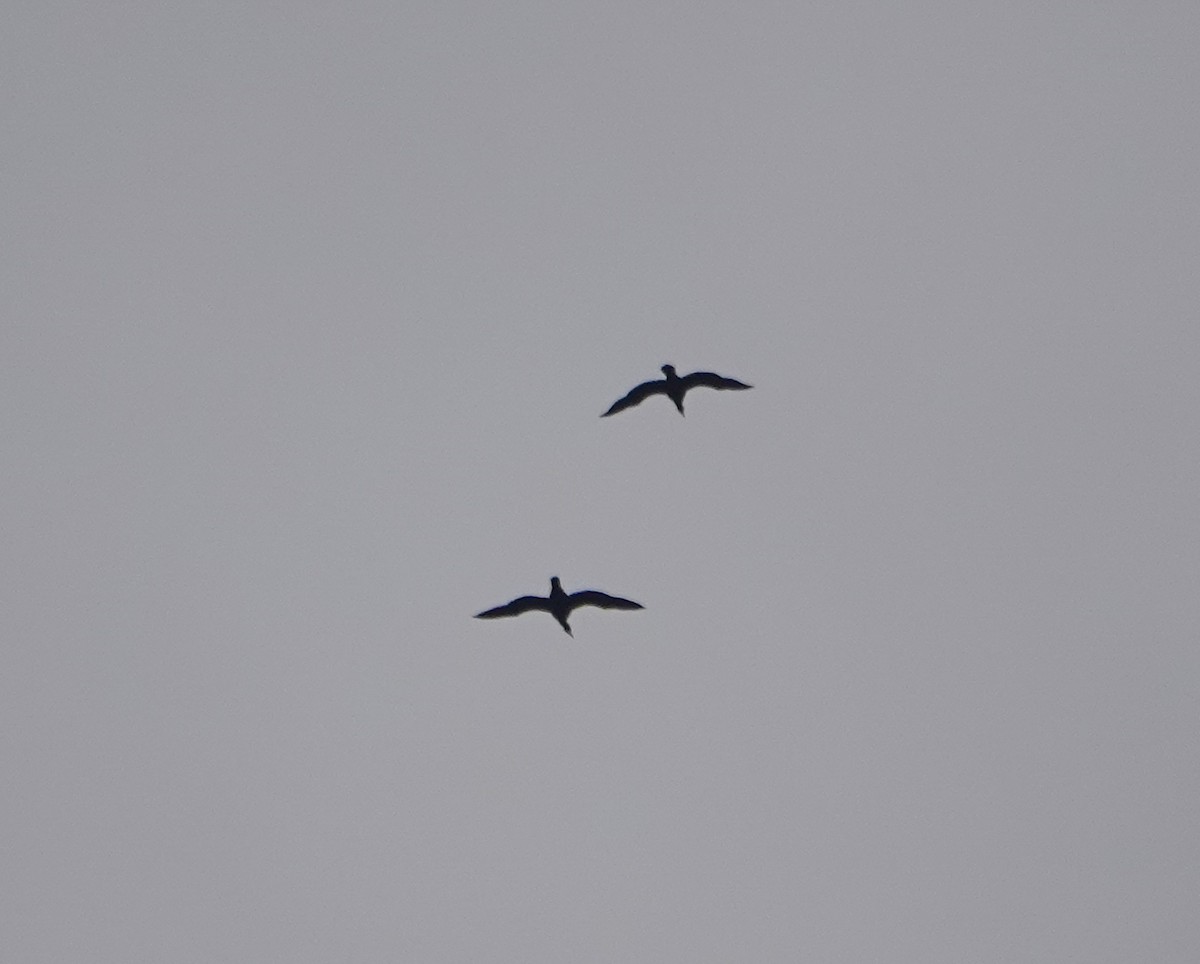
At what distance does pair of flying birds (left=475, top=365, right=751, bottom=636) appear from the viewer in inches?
1339

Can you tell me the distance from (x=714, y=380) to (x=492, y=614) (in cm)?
835

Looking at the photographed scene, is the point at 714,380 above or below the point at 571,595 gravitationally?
above

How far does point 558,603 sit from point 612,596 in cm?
145

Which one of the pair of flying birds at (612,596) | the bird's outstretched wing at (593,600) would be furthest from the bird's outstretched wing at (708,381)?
the bird's outstretched wing at (593,600)

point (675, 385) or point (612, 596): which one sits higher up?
point (675, 385)

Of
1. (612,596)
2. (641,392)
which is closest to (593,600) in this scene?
(612,596)

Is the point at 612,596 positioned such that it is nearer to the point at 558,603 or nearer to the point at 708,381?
the point at 558,603

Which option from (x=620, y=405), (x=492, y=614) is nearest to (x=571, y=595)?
(x=492, y=614)

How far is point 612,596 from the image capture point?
34.6 metres

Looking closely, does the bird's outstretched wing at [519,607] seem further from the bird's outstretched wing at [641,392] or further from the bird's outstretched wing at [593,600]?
the bird's outstretched wing at [641,392]

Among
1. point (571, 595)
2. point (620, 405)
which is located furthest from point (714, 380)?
point (571, 595)

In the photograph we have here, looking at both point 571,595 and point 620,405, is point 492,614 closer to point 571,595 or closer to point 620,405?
point 571,595

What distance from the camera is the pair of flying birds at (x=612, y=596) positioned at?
34000mm

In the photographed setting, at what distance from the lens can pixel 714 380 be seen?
35.0 metres
